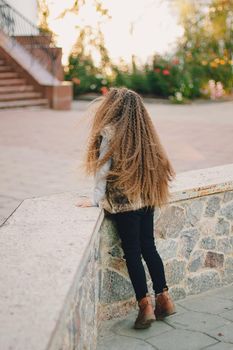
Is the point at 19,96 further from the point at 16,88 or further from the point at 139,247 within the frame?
the point at 139,247

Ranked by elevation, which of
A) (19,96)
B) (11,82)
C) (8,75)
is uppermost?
(8,75)

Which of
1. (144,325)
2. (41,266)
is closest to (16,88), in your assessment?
(144,325)

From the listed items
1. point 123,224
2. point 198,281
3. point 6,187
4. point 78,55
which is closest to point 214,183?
point 198,281

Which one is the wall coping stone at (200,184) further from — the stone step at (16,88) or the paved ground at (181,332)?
the stone step at (16,88)

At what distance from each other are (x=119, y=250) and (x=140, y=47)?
12.6 m

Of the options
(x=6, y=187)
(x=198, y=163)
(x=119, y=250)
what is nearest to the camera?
(x=119, y=250)

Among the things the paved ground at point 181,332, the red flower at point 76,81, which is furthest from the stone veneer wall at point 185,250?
the red flower at point 76,81

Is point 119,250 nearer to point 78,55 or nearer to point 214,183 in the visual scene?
point 214,183

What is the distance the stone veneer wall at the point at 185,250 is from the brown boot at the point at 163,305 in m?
0.28

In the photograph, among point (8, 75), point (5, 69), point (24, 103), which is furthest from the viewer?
point (5, 69)

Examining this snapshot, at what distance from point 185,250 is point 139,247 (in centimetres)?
91

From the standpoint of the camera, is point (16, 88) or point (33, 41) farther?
point (33, 41)

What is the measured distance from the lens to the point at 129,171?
4105 mm

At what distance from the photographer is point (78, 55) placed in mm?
15961
